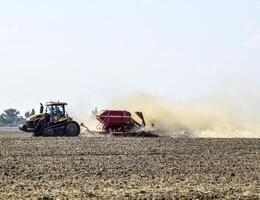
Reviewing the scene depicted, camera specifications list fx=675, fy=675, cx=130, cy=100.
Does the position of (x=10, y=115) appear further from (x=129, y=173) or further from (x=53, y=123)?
(x=129, y=173)

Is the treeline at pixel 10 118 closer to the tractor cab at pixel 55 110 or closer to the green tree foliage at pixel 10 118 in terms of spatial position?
the green tree foliage at pixel 10 118

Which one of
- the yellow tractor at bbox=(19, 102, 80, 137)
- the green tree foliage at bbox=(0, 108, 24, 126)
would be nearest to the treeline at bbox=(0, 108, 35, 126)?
the green tree foliage at bbox=(0, 108, 24, 126)

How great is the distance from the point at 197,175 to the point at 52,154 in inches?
369

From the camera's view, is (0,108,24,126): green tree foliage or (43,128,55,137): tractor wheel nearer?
(43,128,55,137): tractor wheel

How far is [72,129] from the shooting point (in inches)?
1945

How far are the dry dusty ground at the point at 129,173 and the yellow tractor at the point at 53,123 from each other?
18156 mm

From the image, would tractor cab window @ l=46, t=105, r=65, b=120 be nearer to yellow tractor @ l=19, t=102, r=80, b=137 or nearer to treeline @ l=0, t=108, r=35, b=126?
yellow tractor @ l=19, t=102, r=80, b=137

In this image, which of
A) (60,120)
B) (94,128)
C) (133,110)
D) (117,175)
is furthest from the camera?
(133,110)

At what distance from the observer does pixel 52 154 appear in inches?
1086

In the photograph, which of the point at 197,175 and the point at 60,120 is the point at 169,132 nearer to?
the point at 60,120

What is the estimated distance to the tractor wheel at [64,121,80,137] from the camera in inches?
1937

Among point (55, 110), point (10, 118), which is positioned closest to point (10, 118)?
point (10, 118)

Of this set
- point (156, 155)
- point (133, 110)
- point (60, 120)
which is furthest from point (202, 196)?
point (133, 110)

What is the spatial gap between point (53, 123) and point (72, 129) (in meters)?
1.45
